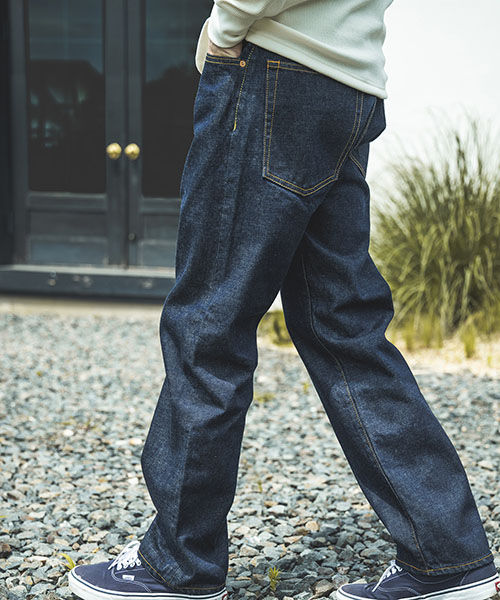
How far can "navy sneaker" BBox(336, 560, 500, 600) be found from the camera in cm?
134

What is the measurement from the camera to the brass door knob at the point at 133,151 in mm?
4656

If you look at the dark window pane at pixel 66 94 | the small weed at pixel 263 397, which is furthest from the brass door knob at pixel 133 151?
the small weed at pixel 263 397

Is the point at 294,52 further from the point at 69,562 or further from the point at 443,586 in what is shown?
the point at 69,562

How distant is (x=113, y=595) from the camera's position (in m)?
1.39

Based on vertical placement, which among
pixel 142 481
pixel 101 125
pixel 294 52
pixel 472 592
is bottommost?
pixel 142 481

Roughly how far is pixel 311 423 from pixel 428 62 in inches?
96.7

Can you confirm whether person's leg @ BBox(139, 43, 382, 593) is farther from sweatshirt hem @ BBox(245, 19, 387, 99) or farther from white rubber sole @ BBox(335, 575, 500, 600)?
white rubber sole @ BBox(335, 575, 500, 600)

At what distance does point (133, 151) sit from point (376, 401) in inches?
142

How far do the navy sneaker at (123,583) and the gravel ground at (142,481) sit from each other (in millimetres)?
151

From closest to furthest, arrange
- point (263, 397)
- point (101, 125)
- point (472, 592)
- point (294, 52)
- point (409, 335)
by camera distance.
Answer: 1. point (294, 52)
2. point (472, 592)
3. point (263, 397)
4. point (409, 335)
5. point (101, 125)

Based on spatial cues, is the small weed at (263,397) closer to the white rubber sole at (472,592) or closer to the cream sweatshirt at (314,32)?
the white rubber sole at (472,592)

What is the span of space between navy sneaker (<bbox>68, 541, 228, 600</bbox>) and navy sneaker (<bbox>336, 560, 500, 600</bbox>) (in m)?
0.30

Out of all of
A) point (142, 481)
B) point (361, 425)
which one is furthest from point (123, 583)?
point (142, 481)

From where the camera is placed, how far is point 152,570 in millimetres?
1366
